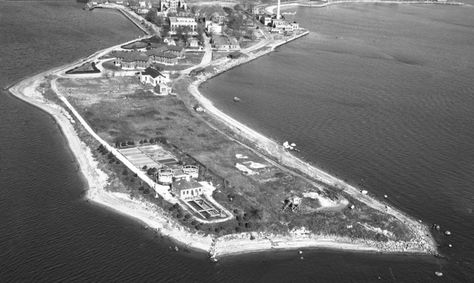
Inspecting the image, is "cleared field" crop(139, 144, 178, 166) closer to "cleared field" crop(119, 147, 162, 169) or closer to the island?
the island

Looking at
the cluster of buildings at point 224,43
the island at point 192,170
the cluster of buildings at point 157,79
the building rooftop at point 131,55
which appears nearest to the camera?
the island at point 192,170

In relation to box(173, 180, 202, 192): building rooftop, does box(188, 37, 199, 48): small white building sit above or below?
above

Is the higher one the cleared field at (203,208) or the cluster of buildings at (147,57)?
the cluster of buildings at (147,57)

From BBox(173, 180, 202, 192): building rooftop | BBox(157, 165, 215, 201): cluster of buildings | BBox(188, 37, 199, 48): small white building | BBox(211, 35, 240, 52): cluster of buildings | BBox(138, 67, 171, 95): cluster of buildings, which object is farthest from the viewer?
BBox(211, 35, 240, 52): cluster of buildings

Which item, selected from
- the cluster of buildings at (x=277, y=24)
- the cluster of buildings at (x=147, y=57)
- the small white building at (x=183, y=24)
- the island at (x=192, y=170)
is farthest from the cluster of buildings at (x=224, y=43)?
the cluster of buildings at (x=277, y=24)

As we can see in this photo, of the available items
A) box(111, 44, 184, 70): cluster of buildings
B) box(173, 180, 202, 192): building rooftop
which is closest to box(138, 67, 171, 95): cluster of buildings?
box(111, 44, 184, 70): cluster of buildings

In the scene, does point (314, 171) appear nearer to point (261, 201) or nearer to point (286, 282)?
point (261, 201)

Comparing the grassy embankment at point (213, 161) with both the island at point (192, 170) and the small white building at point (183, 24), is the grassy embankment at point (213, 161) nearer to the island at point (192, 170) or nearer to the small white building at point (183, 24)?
the island at point (192, 170)

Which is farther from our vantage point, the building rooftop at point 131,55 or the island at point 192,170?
the building rooftop at point 131,55
